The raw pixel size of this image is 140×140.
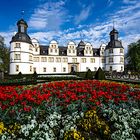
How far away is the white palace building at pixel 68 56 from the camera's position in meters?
48.9

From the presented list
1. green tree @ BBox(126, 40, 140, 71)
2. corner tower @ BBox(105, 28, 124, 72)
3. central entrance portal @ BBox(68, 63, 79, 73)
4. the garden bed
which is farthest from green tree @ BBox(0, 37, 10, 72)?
the garden bed

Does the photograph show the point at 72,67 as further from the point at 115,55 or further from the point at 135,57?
the point at 135,57

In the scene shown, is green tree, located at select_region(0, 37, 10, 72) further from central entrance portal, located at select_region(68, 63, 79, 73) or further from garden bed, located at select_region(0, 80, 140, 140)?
garden bed, located at select_region(0, 80, 140, 140)

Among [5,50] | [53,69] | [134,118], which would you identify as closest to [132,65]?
[53,69]

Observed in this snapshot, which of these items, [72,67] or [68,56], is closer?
[68,56]

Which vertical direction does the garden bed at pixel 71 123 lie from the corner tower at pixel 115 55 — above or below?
below

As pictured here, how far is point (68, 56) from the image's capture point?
181 feet

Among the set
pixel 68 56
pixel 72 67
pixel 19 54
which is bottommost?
pixel 72 67

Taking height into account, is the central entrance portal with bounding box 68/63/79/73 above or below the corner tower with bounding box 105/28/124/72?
below

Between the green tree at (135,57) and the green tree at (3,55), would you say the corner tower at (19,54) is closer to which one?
the green tree at (3,55)

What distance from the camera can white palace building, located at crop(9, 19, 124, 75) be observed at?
160 ft

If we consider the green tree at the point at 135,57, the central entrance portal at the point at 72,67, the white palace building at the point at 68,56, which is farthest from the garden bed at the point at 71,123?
the green tree at the point at 135,57

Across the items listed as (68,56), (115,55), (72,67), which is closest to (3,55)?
(68,56)

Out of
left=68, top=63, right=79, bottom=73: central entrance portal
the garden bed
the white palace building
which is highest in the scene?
the white palace building
